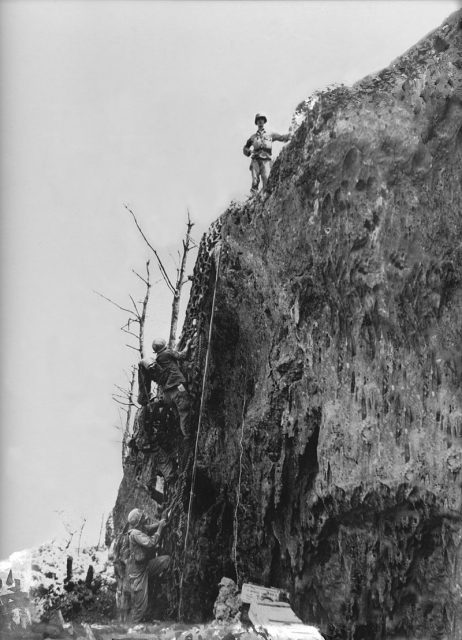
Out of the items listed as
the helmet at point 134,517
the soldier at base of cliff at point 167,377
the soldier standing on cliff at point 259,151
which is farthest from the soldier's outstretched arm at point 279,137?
the helmet at point 134,517

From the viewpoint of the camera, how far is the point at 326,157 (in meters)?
10.8

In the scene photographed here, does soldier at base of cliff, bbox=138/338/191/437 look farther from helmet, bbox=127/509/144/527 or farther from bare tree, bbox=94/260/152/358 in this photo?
bare tree, bbox=94/260/152/358

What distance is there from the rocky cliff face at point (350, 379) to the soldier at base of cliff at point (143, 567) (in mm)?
316

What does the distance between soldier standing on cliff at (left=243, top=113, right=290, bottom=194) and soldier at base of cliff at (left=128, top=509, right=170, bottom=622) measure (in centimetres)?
637

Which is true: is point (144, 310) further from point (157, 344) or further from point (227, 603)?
point (227, 603)

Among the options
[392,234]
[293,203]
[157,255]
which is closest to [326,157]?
[293,203]

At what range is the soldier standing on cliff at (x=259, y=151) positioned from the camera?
1369 cm

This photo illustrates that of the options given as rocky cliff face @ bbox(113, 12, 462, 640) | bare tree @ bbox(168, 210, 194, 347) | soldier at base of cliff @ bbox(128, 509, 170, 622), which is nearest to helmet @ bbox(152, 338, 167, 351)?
rocky cliff face @ bbox(113, 12, 462, 640)

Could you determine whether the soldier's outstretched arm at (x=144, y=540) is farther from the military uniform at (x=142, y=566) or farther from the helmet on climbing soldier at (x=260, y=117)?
the helmet on climbing soldier at (x=260, y=117)

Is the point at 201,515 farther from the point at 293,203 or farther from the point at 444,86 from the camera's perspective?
the point at 444,86

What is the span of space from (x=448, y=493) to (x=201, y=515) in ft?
14.8

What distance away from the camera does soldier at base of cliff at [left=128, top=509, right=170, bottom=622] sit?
11.3 m

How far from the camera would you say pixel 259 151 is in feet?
44.9

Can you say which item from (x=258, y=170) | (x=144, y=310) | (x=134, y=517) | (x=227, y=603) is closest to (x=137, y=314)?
(x=144, y=310)
